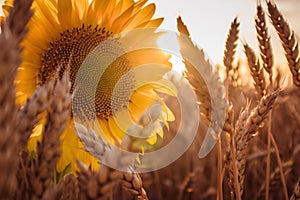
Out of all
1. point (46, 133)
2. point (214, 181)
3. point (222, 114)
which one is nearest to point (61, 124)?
point (46, 133)

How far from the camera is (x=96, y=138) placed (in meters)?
0.62

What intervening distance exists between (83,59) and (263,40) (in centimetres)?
59

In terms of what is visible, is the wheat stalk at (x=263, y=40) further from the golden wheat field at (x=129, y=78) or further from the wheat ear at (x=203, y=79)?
the wheat ear at (x=203, y=79)

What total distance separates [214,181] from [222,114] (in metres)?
1.38

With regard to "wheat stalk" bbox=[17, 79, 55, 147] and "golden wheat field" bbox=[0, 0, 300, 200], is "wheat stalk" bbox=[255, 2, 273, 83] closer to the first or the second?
"golden wheat field" bbox=[0, 0, 300, 200]

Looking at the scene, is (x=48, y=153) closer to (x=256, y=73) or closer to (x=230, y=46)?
(x=256, y=73)

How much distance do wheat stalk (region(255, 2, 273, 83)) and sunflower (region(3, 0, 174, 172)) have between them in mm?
305

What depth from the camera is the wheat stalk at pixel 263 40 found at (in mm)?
1217

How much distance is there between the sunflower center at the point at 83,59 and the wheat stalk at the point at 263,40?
1.57 ft

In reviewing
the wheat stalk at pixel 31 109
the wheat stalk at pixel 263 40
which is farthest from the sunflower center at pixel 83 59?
the wheat stalk at pixel 31 109

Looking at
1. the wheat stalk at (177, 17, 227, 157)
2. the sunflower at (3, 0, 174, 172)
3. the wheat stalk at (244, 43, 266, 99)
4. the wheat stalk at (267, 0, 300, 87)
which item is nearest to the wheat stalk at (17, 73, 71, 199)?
the wheat stalk at (177, 17, 227, 157)

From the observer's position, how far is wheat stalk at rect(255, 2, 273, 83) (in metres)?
1.22

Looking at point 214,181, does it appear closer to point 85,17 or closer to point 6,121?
point 85,17

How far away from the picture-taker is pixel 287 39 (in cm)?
125
